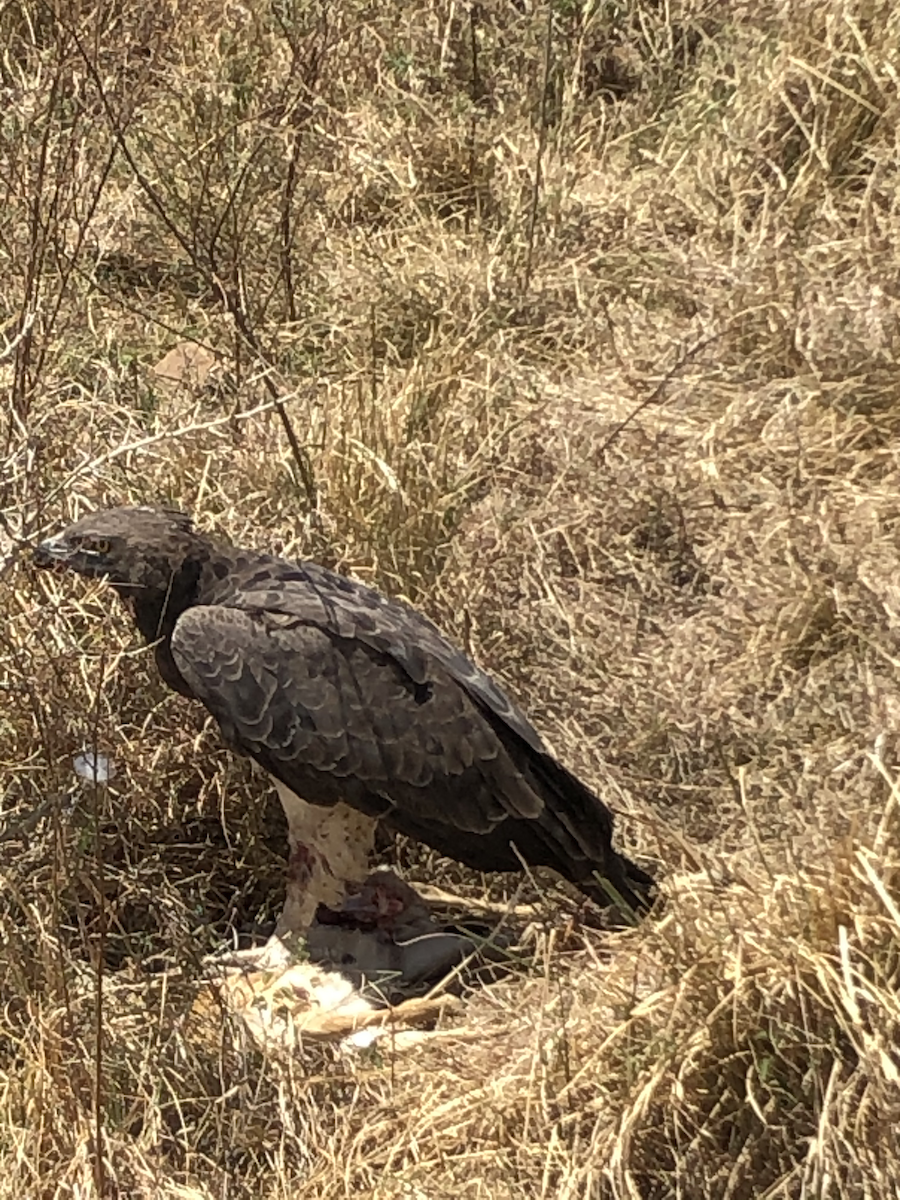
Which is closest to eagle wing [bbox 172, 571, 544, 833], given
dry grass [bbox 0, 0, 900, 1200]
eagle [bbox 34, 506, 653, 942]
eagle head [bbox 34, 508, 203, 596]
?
eagle [bbox 34, 506, 653, 942]

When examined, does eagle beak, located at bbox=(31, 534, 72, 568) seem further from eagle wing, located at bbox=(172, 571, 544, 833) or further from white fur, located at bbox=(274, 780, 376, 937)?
white fur, located at bbox=(274, 780, 376, 937)

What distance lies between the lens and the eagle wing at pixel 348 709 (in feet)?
12.0

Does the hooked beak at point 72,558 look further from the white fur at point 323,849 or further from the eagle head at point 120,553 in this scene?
the white fur at point 323,849

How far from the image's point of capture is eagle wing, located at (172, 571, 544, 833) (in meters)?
3.67

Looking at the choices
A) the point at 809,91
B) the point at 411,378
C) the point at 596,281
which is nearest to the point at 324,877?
the point at 411,378

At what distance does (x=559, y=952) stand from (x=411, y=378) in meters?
1.99

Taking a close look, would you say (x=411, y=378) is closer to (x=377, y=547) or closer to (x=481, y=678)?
(x=377, y=547)

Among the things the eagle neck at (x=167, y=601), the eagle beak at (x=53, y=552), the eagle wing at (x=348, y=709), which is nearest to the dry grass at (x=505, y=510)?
the eagle beak at (x=53, y=552)

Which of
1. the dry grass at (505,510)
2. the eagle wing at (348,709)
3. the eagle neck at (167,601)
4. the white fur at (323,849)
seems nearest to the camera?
the dry grass at (505,510)

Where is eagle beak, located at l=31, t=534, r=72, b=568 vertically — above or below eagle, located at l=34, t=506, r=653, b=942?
above

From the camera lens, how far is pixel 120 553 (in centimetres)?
374

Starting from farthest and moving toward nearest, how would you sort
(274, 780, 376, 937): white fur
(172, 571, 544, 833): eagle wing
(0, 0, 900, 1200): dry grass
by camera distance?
(274, 780, 376, 937): white fur < (172, 571, 544, 833): eagle wing < (0, 0, 900, 1200): dry grass

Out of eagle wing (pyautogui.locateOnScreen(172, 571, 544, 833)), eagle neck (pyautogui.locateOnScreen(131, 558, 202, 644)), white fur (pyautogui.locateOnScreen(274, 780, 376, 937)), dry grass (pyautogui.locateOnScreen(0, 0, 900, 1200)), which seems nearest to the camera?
dry grass (pyautogui.locateOnScreen(0, 0, 900, 1200))

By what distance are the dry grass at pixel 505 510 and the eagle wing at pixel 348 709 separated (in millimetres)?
349
